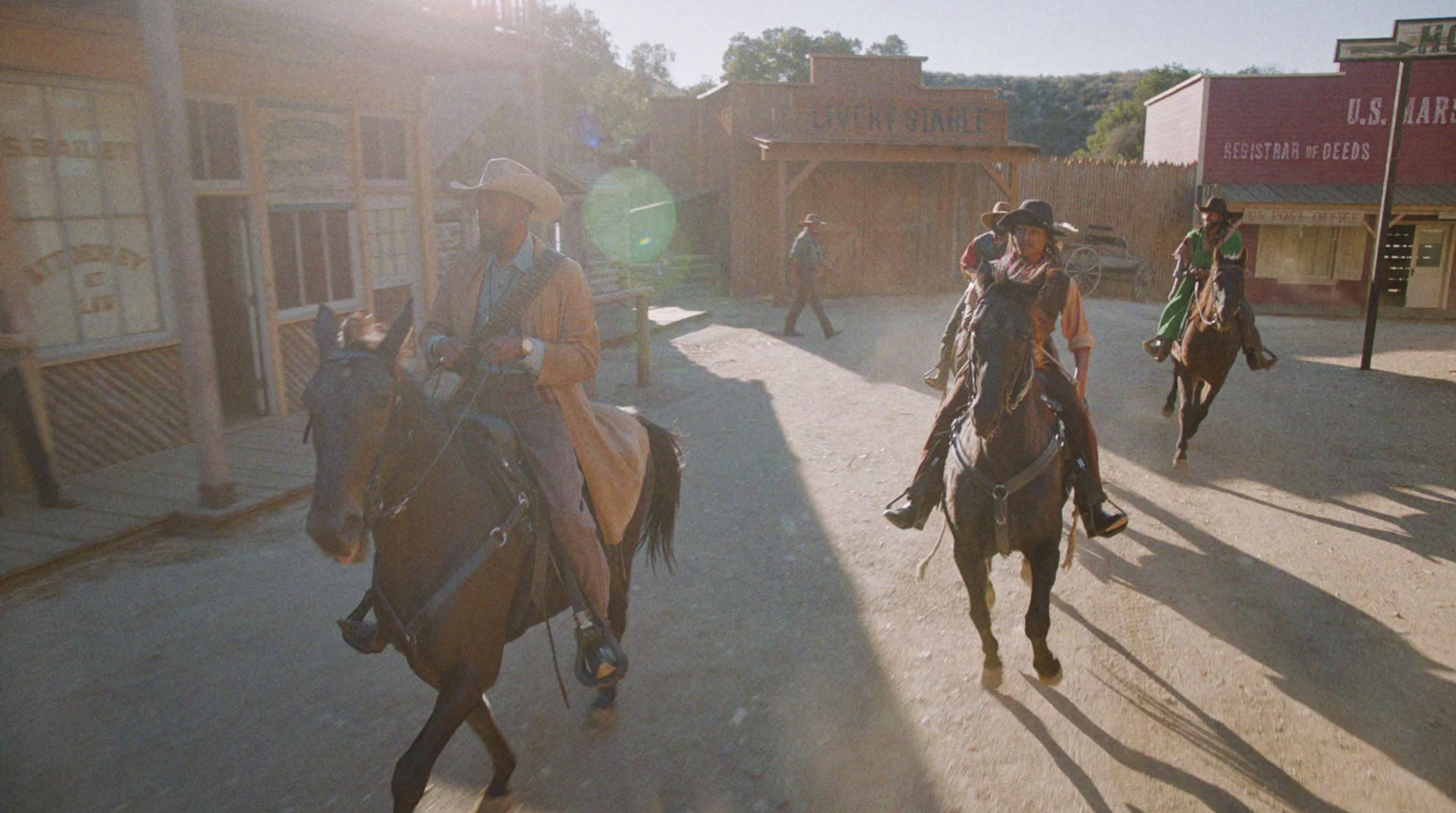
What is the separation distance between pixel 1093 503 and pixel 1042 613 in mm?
726

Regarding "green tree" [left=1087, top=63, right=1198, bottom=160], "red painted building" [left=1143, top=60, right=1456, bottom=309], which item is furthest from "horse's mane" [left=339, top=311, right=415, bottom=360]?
"green tree" [left=1087, top=63, right=1198, bottom=160]

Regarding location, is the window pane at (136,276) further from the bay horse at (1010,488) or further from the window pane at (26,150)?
the bay horse at (1010,488)

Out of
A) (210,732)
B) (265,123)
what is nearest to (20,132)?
(265,123)

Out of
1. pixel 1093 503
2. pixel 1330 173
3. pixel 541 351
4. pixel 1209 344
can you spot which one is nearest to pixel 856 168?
pixel 1330 173

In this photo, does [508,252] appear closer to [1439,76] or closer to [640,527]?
[640,527]

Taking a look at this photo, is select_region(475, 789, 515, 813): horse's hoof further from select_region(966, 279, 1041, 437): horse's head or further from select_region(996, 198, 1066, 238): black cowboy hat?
select_region(996, 198, 1066, 238): black cowboy hat

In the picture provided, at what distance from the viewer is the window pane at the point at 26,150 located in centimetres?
682

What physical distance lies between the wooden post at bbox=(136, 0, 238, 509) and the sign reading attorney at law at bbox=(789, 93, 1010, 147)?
15.5 m

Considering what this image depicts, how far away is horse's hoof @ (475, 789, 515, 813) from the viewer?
136 inches

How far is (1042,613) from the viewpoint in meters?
4.14

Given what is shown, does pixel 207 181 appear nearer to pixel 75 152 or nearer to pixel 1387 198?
pixel 75 152

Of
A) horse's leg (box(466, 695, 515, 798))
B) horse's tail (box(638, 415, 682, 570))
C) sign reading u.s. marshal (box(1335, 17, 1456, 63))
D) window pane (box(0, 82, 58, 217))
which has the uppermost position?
sign reading u.s. marshal (box(1335, 17, 1456, 63))

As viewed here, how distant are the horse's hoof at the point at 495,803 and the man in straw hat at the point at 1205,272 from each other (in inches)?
288

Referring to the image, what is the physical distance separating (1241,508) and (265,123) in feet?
30.4
